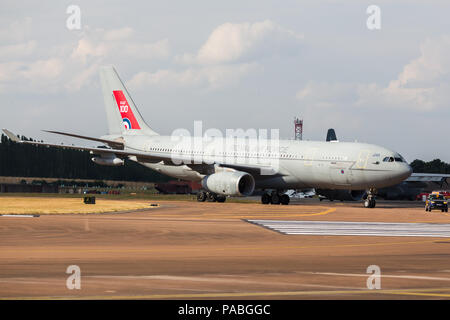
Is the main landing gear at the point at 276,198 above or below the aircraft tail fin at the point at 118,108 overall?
below

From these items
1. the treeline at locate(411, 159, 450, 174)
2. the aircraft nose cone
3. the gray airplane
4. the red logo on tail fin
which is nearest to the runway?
the gray airplane

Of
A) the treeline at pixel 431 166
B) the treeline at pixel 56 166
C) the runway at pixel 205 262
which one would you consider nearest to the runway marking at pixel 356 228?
the runway at pixel 205 262

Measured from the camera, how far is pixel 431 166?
16150 cm

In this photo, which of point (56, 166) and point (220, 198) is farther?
point (56, 166)

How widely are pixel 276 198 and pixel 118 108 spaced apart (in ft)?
59.4

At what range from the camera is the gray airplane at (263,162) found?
4709 centimetres

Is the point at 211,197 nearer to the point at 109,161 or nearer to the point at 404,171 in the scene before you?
the point at 109,161

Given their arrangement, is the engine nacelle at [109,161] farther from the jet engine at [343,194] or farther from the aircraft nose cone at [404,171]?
the aircraft nose cone at [404,171]

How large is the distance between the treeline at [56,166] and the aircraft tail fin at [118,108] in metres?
29.7

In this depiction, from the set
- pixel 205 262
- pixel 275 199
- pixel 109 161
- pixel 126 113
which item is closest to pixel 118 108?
pixel 126 113

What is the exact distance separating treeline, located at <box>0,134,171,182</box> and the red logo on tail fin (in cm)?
3092
